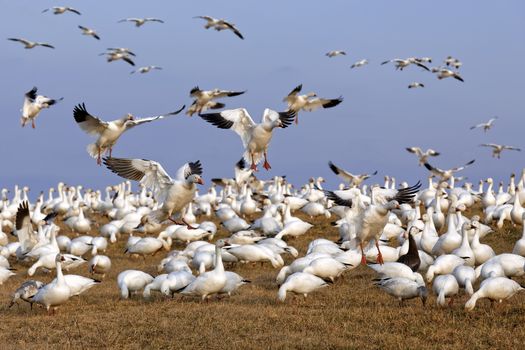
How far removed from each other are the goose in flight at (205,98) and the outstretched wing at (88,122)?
3299 mm

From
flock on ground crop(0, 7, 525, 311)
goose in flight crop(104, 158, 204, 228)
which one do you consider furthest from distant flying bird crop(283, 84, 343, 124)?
goose in flight crop(104, 158, 204, 228)

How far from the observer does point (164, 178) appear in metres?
16.0

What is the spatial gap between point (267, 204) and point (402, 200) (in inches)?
427

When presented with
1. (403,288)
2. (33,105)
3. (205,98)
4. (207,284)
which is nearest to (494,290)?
(403,288)

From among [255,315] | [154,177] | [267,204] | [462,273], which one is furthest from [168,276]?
[267,204]

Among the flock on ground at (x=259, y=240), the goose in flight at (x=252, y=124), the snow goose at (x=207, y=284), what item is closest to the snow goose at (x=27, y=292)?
the flock on ground at (x=259, y=240)

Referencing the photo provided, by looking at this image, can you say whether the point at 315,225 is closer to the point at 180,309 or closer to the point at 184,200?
the point at 184,200

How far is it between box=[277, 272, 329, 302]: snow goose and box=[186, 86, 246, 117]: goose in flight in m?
8.15

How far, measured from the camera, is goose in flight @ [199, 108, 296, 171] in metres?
17.9

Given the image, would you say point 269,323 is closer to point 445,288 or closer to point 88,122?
point 445,288

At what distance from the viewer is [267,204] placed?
25953 mm

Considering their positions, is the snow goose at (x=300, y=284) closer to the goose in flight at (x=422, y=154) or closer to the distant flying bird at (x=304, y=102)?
the distant flying bird at (x=304, y=102)

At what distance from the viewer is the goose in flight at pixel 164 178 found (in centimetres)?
1574

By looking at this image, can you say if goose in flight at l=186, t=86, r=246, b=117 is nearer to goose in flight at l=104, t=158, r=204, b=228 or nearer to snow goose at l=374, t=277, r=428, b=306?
goose in flight at l=104, t=158, r=204, b=228
